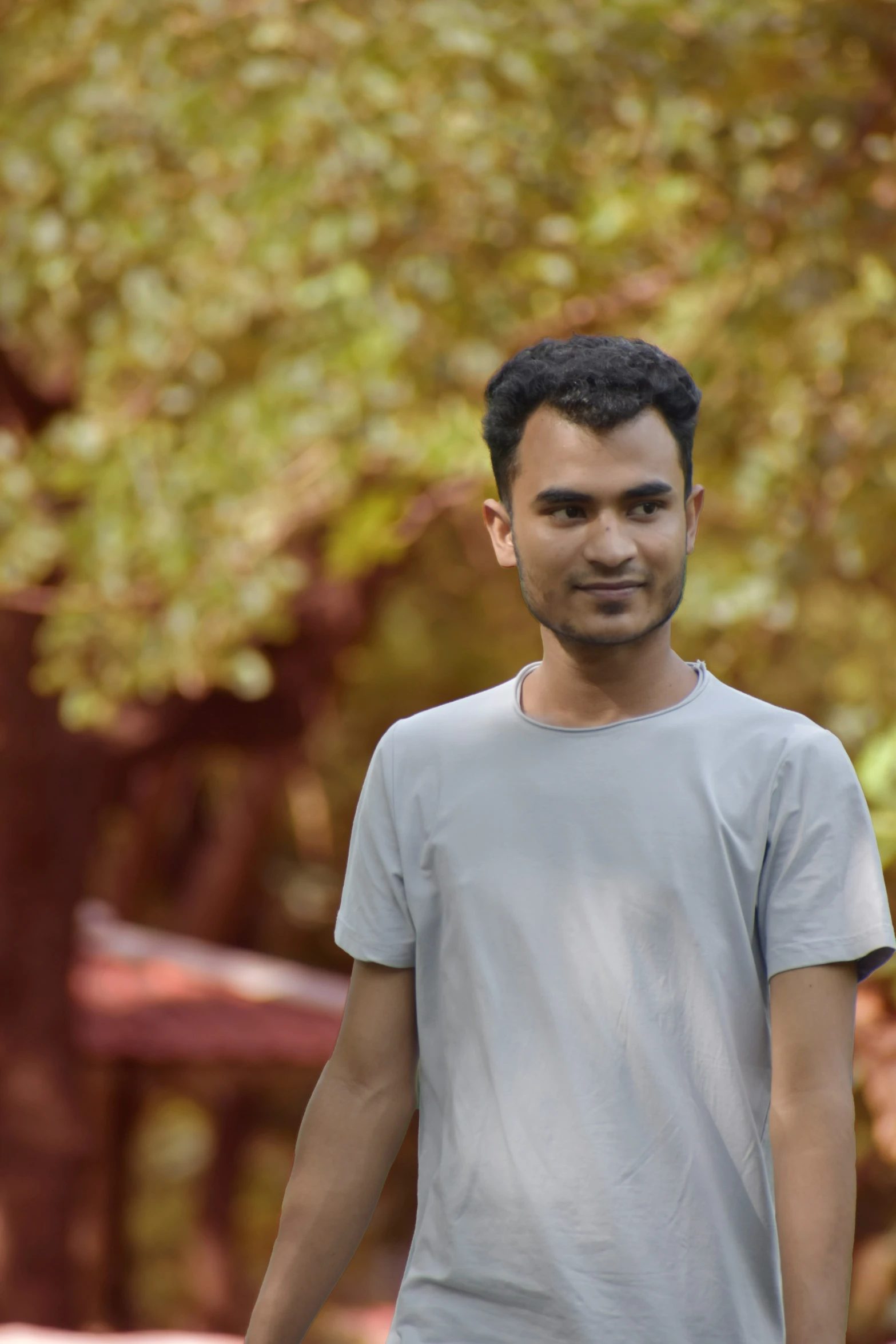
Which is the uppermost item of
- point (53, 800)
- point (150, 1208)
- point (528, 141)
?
point (528, 141)

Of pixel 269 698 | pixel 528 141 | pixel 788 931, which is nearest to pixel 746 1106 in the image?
pixel 788 931

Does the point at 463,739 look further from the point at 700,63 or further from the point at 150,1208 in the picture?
the point at 150,1208

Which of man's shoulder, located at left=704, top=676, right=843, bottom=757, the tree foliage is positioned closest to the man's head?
man's shoulder, located at left=704, top=676, right=843, bottom=757

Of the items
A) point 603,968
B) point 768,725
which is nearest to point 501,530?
point 768,725

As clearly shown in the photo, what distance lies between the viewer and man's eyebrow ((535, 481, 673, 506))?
2082 millimetres

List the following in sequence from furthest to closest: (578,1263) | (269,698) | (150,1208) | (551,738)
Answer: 1. (150,1208)
2. (269,698)
3. (551,738)
4. (578,1263)

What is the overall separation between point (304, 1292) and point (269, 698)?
265 inches

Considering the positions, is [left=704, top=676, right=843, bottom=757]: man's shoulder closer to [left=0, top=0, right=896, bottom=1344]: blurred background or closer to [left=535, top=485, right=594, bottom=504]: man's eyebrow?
[left=535, top=485, right=594, bottom=504]: man's eyebrow

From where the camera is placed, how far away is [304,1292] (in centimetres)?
217

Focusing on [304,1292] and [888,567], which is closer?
[304,1292]

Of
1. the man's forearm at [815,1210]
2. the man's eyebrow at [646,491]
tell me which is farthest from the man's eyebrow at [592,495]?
the man's forearm at [815,1210]

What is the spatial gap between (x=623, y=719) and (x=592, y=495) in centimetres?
27

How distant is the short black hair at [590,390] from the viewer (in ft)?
6.91

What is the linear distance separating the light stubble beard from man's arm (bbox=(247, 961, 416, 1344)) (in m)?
0.47
